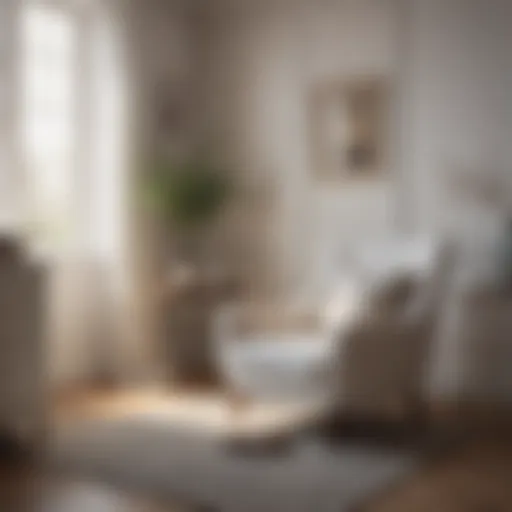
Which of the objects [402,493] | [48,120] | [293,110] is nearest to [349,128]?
[293,110]

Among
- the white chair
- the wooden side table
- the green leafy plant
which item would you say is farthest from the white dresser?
the green leafy plant

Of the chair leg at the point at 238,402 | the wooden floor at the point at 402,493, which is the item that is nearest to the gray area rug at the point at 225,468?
the wooden floor at the point at 402,493

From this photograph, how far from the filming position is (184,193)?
5.30 meters

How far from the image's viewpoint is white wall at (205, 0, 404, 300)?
5203mm

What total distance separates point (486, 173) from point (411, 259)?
31.6 inches

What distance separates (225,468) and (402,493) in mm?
715

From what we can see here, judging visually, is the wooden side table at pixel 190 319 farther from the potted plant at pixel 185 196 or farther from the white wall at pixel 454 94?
the white wall at pixel 454 94

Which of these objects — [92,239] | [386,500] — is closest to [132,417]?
[92,239]

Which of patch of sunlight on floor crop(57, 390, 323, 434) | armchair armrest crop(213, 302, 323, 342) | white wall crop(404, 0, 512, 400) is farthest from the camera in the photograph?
white wall crop(404, 0, 512, 400)

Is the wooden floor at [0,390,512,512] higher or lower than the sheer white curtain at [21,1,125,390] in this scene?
lower

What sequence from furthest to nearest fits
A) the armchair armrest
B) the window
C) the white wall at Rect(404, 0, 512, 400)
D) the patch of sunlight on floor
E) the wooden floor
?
the window, the white wall at Rect(404, 0, 512, 400), the armchair armrest, the patch of sunlight on floor, the wooden floor

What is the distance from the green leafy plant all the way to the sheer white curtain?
22 centimetres

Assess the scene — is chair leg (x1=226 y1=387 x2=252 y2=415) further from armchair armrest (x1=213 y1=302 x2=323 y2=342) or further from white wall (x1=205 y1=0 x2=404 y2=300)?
white wall (x1=205 y1=0 x2=404 y2=300)

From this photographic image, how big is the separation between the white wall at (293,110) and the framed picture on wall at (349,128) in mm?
59
